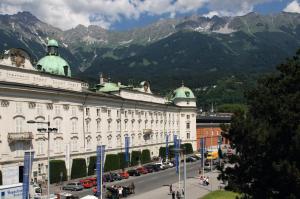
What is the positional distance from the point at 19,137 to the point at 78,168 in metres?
16.4

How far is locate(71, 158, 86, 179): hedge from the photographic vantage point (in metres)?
78.9

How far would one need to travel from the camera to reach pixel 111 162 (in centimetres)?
9062

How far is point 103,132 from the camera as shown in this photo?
299ft

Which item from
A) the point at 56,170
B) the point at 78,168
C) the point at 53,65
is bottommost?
the point at 78,168

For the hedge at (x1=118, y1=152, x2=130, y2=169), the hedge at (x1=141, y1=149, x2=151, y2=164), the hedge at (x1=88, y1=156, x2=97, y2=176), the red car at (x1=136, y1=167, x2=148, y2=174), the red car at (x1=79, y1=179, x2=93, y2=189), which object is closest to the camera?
the red car at (x1=79, y1=179, x2=93, y2=189)

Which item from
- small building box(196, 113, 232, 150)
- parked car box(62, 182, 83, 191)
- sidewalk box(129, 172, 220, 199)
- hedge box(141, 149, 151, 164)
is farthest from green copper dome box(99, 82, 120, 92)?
small building box(196, 113, 232, 150)

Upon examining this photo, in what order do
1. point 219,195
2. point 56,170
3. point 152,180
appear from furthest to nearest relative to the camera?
point 152,180 → point 56,170 → point 219,195

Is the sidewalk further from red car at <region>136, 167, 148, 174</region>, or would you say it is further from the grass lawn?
red car at <region>136, 167, 148, 174</region>

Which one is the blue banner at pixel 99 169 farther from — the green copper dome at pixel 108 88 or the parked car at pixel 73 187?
the green copper dome at pixel 108 88

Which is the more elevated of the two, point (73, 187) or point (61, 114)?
point (61, 114)

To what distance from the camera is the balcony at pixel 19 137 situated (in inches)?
2552

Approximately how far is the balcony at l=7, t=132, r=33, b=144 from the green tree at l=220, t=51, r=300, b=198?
36662mm

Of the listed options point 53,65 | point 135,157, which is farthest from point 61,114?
point 135,157

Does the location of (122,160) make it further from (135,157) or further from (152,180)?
(152,180)
